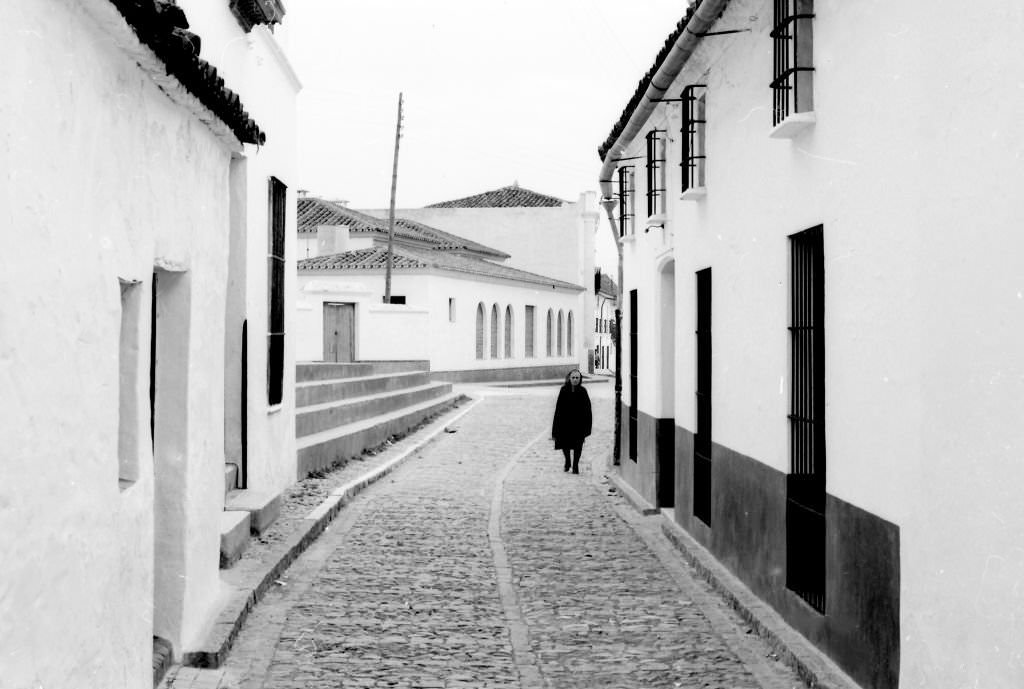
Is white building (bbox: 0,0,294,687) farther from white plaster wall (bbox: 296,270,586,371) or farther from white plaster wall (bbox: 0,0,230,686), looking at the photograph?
white plaster wall (bbox: 296,270,586,371)

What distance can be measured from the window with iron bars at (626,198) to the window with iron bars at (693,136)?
4.22 m

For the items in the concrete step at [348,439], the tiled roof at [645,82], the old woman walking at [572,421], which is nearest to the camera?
the tiled roof at [645,82]

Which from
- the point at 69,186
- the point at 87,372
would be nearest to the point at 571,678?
the point at 87,372

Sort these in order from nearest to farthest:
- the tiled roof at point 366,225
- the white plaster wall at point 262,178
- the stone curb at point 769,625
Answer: the stone curb at point 769,625 < the white plaster wall at point 262,178 < the tiled roof at point 366,225

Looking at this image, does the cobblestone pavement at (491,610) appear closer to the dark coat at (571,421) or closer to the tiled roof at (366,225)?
the dark coat at (571,421)

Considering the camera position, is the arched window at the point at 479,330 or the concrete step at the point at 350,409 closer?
the concrete step at the point at 350,409

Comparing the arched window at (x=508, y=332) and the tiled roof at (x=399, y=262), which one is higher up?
the tiled roof at (x=399, y=262)

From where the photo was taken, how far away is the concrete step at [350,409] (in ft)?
54.6

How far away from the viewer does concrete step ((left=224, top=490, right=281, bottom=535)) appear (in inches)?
405

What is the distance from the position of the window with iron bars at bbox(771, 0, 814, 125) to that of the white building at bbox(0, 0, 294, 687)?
3256 millimetres

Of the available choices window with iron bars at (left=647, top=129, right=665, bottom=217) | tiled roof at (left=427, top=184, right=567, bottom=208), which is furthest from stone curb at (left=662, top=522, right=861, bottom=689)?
tiled roof at (left=427, top=184, right=567, bottom=208)

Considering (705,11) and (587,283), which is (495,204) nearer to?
(587,283)

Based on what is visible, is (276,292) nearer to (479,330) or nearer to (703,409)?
(703,409)

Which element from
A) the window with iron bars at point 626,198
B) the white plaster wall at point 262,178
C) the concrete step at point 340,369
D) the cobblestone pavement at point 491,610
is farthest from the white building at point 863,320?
the concrete step at point 340,369
